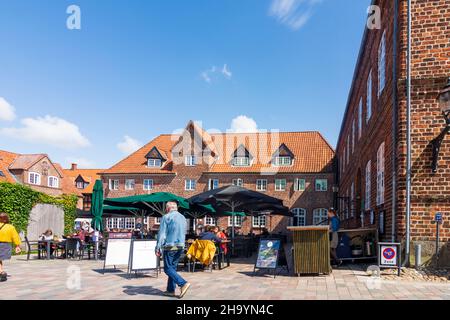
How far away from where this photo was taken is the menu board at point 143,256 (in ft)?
32.7

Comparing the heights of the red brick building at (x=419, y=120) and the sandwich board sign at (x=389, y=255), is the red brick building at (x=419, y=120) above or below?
above

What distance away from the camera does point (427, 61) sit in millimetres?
10344

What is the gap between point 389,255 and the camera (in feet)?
31.3

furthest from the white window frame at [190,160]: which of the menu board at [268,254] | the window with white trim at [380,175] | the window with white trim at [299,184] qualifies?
the menu board at [268,254]

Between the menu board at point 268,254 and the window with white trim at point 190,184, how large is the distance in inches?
1222

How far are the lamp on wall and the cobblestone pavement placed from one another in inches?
115

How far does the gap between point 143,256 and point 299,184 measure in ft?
99.1

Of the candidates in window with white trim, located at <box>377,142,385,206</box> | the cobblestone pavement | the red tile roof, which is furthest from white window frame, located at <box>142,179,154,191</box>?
the cobblestone pavement

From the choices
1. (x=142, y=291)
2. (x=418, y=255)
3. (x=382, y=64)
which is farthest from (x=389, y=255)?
(x=382, y=64)

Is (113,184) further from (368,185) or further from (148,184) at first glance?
(368,185)

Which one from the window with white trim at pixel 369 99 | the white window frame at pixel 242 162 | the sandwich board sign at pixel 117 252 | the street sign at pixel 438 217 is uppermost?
the window with white trim at pixel 369 99

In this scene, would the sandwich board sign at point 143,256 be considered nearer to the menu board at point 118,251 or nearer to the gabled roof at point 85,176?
the menu board at point 118,251

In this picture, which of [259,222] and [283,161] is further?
[283,161]
